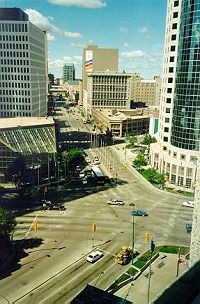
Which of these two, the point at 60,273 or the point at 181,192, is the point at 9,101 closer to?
the point at 181,192

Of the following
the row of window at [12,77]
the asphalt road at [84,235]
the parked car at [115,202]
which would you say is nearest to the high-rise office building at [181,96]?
the asphalt road at [84,235]

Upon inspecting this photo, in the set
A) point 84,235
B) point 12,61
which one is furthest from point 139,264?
point 12,61

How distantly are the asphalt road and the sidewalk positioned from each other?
3178 millimetres

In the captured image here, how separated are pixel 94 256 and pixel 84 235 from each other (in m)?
8.23

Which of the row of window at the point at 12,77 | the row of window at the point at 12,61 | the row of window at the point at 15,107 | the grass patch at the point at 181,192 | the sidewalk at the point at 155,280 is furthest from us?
the row of window at the point at 15,107

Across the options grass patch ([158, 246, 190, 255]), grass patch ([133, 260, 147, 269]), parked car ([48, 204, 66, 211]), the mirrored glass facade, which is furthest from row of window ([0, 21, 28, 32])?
grass patch ([133, 260, 147, 269])

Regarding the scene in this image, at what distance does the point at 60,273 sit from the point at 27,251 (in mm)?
8521

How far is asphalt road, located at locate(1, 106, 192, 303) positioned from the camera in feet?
137

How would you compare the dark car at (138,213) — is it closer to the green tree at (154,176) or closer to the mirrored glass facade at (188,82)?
the green tree at (154,176)

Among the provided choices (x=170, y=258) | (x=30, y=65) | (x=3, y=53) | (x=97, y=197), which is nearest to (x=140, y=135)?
(x=30, y=65)

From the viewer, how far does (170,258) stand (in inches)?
1957

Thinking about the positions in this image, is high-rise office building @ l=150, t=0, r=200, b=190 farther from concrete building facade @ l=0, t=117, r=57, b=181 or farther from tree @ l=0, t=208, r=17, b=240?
tree @ l=0, t=208, r=17, b=240

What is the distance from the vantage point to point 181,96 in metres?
86.5

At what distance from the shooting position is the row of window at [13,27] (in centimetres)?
12338
